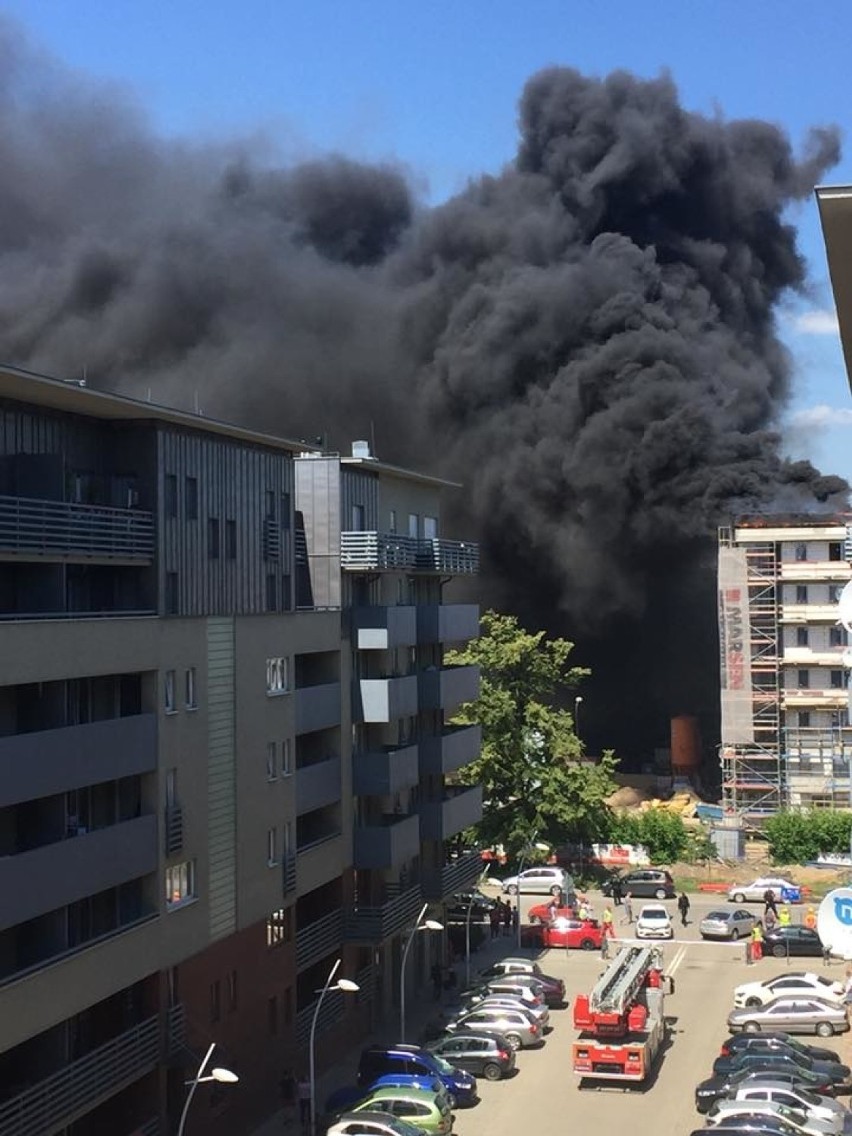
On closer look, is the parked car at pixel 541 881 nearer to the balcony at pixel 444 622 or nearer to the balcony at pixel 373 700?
the balcony at pixel 444 622

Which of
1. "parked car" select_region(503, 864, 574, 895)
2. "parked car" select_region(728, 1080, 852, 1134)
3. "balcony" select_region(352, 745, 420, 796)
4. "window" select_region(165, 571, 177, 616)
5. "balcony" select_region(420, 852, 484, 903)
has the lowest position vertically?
"parked car" select_region(503, 864, 574, 895)

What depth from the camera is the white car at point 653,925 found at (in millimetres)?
45312

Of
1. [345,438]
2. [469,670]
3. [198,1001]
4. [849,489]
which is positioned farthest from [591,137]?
[198,1001]

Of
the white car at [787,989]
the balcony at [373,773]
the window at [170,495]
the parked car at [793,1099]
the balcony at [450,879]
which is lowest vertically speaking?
the white car at [787,989]

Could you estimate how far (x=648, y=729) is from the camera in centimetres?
7781

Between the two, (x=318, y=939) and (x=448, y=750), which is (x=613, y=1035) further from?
(x=448, y=750)

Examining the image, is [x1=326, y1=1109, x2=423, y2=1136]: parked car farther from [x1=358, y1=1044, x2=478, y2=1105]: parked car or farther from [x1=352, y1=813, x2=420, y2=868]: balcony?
[x1=352, y1=813, x2=420, y2=868]: balcony

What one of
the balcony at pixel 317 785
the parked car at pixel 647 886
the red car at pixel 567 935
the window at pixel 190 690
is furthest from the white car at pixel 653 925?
the window at pixel 190 690

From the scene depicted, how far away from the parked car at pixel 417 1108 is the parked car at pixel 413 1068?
2031mm

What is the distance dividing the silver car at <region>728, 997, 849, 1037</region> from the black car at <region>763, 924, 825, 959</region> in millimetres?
7946

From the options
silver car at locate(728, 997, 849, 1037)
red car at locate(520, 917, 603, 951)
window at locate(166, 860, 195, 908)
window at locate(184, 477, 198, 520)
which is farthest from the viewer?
red car at locate(520, 917, 603, 951)

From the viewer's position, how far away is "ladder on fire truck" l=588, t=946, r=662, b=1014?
29812mm

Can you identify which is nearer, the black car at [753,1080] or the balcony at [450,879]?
the black car at [753,1080]

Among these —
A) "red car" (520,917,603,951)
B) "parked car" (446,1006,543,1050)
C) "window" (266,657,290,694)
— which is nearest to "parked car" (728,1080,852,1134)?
"parked car" (446,1006,543,1050)
